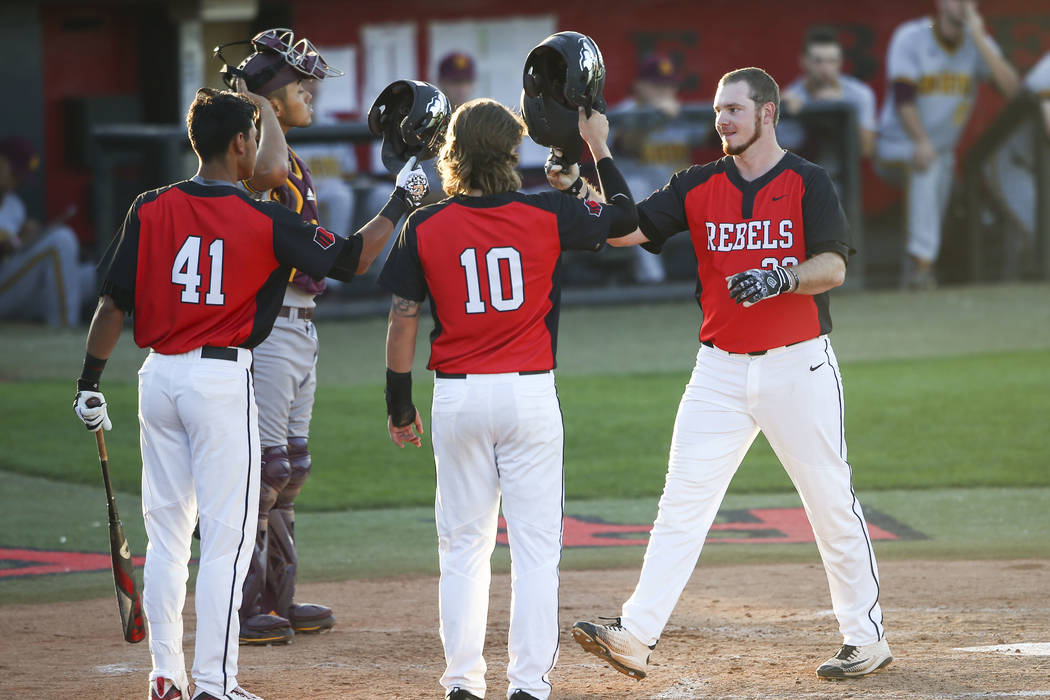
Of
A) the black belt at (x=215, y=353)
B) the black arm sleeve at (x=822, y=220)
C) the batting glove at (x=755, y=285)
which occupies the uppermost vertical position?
the black arm sleeve at (x=822, y=220)

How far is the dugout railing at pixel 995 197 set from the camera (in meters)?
16.7

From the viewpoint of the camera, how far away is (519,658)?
4363 mm

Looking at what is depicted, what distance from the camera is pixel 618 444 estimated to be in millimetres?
9492

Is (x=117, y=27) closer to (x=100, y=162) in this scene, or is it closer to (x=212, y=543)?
(x=100, y=162)

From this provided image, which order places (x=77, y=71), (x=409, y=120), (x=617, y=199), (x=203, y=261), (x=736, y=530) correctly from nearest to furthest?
(x=203, y=261) < (x=617, y=199) < (x=409, y=120) < (x=736, y=530) < (x=77, y=71)

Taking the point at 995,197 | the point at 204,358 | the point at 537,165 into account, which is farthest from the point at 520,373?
the point at 995,197

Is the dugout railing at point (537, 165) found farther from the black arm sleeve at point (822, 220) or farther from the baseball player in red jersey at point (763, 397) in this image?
the black arm sleeve at point (822, 220)

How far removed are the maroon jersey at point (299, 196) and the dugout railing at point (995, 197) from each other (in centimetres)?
1286

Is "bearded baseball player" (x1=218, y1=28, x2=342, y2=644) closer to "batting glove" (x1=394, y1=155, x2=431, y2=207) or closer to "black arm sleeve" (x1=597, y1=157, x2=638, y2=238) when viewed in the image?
"batting glove" (x1=394, y1=155, x2=431, y2=207)

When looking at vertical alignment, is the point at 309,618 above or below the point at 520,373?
below

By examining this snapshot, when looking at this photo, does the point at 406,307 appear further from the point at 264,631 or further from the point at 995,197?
the point at 995,197

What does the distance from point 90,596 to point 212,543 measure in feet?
7.04

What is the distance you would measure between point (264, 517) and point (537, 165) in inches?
427

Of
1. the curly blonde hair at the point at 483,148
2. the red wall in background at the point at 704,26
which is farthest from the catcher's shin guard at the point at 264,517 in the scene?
the red wall in background at the point at 704,26
